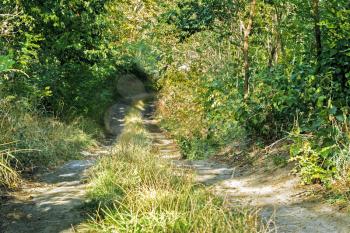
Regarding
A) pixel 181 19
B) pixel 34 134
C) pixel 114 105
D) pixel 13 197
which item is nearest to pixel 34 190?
pixel 13 197

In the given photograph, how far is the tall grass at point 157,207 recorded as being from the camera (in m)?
4.18

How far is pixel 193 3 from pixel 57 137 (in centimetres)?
459

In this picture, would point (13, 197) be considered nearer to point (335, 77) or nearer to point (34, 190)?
point (34, 190)

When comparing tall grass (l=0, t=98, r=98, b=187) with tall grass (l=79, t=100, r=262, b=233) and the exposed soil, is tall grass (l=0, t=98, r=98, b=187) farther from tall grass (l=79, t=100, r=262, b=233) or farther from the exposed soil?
tall grass (l=79, t=100, r=262, b=233)

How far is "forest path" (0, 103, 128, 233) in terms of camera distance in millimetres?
5422

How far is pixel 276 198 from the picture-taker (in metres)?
5.99

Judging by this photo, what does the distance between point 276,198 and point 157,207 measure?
1.92m

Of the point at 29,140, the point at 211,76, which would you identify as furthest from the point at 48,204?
the point at 211,76

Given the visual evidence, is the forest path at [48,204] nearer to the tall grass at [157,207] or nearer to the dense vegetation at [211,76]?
the tall grass at [157,207]

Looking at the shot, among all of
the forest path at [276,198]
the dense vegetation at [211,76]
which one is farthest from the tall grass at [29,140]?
the forest path at [276,198]

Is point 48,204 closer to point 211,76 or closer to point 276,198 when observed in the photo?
point 276,198

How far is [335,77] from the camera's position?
649 cm

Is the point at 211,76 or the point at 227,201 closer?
the point at 227,201

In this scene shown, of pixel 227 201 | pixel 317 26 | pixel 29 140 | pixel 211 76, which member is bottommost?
pixel 227 201
